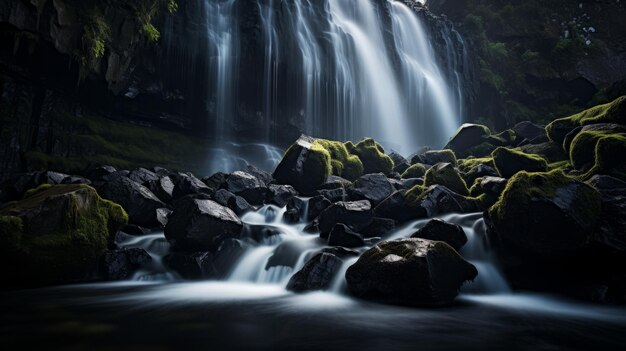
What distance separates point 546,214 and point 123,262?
8.26m

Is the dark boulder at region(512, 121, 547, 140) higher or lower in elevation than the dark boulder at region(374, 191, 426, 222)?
higher

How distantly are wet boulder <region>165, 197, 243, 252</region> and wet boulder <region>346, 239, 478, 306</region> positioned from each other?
3396 mm

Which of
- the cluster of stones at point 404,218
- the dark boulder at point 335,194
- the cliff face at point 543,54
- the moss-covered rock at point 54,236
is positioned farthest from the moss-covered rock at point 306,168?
the cliff face at point 543,54

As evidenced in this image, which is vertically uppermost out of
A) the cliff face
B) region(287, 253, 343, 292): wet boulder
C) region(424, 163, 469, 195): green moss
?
the cliff face

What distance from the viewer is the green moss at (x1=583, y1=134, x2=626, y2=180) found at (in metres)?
8.54

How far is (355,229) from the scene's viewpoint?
902 cm

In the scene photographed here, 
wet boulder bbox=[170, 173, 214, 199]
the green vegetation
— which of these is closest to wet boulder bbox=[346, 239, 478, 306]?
wet boulder bbox=[170, 173, 214, 199]

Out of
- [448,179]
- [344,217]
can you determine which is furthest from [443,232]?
[448,179]

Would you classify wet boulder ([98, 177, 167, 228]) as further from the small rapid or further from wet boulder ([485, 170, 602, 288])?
wet boulder ([485, 170, 602, 288])

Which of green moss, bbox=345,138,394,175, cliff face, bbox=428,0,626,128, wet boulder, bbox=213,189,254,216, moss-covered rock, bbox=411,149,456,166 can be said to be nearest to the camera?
wet boulder, bbox=213,189,254,216

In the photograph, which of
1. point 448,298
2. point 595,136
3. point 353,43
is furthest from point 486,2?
point 448,298

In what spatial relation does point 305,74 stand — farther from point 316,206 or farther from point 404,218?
point 404,218

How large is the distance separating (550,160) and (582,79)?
978 inches

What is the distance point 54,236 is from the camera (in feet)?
20.7
